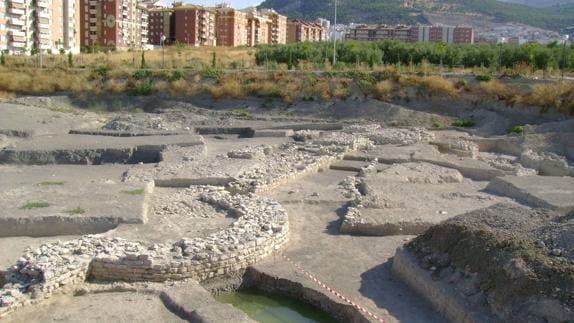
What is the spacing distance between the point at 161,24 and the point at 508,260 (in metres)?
81.9

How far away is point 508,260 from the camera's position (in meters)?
8.40

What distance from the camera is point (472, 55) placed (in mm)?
41031

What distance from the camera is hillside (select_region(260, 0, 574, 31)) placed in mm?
140250

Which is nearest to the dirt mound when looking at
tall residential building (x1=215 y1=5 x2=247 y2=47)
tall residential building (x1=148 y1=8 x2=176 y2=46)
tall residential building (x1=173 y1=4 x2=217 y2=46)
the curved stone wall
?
the curved stone wall

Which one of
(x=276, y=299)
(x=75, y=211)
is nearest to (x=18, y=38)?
(x=75, y=211)

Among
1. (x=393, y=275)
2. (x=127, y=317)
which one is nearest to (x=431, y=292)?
(x=393, y=275)

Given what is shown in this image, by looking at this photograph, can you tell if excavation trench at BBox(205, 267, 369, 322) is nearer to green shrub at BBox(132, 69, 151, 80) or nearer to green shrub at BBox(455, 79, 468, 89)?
green shrub at BBox(455, 79, 468, 89)

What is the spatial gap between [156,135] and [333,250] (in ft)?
36.4

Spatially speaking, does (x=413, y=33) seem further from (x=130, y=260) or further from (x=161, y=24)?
(x=130, y=260)

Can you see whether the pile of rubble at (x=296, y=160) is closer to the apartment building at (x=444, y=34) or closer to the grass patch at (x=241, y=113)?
the grass patch at (x=241, y=113)

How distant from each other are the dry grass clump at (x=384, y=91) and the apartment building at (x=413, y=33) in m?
78.5

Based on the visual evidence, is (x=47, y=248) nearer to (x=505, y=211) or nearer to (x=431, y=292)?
(x=431, y=292)

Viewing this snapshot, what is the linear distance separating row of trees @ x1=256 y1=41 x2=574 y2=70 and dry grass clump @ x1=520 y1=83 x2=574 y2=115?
906 cm

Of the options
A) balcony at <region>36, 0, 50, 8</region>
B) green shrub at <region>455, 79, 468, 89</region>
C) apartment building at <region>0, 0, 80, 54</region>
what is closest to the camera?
green shrub at <region>455, 79, 468, 89</region>
